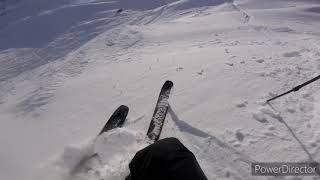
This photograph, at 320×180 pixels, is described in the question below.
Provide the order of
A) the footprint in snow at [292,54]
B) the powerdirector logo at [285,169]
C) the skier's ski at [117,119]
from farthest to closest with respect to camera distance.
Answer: the footprint in snow at [292,54] < the skier's ski at [117,119] < the powerdirector logo at [285,169]

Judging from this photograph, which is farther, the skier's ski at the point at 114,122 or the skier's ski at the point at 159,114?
the skier's ski at the point at 159,114

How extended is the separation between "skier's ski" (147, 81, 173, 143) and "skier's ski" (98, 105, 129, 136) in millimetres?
475

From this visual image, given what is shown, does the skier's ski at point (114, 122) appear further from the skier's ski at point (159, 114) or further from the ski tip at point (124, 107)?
the skier's ski at point (159, 114)

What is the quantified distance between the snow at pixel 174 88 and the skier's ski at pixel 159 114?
111mm

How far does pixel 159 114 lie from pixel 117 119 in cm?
64

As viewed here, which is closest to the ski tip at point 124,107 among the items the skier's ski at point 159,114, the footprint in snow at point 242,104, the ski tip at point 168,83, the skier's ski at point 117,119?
the skier's ski at point 117,119

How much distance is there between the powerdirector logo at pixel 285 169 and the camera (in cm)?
353

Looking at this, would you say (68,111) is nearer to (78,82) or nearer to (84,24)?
(78,82)

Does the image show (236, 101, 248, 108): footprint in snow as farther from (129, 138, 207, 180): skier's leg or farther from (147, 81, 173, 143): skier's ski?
(129, 138, 207, 180): skier's leg

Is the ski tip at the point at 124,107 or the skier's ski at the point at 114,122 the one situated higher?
the ski tip at the point at 124,107

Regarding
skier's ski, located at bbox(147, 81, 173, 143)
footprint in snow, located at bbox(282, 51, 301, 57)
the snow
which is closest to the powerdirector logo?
the snow

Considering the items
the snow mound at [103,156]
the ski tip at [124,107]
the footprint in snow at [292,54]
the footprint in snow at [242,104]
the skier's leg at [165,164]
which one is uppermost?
the skier's leg at [165,164]

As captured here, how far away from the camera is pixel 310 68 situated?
5.73m

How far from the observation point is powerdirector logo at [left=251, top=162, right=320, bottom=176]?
3527 mm
